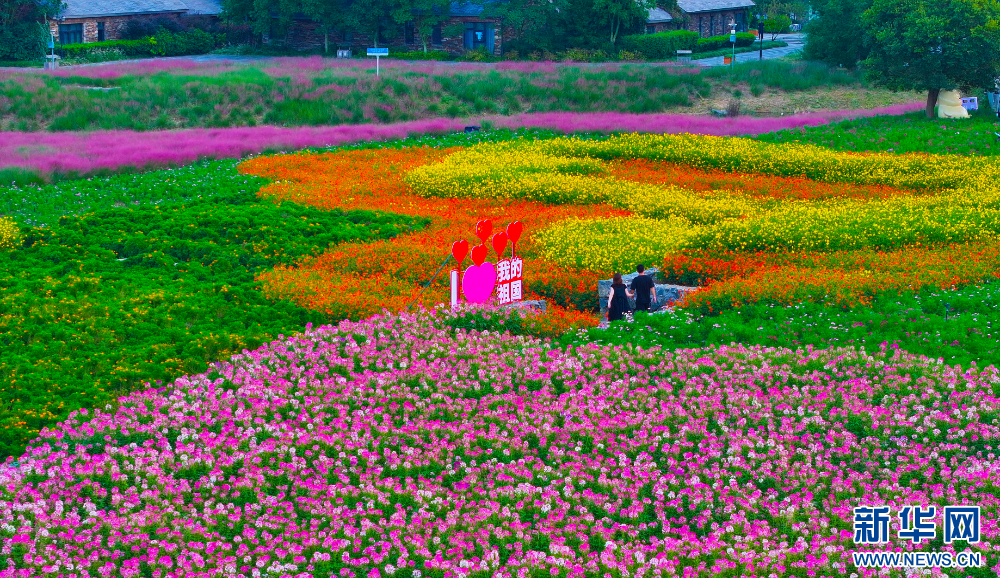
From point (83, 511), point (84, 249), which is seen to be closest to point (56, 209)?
point (84, 249)

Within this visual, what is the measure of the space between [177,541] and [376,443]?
2.59m

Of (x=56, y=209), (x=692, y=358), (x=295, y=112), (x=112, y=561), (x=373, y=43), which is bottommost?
(x=112, y=561)

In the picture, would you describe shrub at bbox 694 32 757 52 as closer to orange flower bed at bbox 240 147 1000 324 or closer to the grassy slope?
orange flower bed at bbox 240 147 1000 324

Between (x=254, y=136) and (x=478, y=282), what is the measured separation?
2087 centimetres

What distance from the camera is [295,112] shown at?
40.9m

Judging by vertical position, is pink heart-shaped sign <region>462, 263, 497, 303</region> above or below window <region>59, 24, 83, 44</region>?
below

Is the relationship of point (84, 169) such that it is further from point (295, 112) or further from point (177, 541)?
point (177, 541)

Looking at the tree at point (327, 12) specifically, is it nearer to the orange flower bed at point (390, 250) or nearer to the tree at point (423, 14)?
the tree at point (423, 14)

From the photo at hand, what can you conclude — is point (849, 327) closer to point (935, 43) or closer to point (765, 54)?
point (935, 43)

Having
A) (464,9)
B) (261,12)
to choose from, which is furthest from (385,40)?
(261,12)

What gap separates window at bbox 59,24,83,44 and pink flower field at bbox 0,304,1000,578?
182ft

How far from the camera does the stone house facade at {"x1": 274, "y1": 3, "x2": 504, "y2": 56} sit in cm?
6247

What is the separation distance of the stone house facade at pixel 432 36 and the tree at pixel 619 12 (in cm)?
642

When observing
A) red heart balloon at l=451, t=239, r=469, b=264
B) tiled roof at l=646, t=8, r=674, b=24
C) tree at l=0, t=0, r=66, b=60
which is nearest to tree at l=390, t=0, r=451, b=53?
tiled roof at l=646, t=8, r=674, b=24
